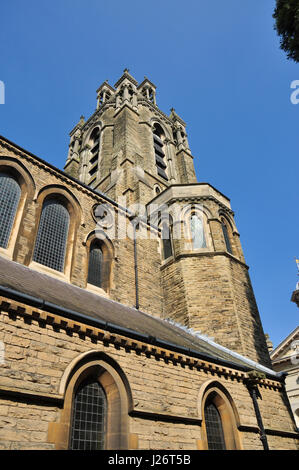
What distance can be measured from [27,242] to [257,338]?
998 cm

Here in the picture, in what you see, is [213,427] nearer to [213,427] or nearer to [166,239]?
[213,427]

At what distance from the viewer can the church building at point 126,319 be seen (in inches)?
213

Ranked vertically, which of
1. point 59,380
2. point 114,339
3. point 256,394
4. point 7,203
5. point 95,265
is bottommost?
point 59,380

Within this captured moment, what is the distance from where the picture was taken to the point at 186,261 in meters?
14.8

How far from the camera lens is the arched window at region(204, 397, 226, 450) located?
24.3 feet

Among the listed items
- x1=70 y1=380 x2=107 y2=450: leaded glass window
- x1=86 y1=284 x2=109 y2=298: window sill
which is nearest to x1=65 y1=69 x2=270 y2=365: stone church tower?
x1=86 y1=284 x2=109 y2=298: window sill

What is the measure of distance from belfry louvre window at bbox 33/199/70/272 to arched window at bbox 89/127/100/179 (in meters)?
15.4

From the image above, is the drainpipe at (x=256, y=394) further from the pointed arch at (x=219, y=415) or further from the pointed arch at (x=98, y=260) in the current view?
the pointed arch at (x=98, y=260)

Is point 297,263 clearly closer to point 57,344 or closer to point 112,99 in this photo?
point 112,99

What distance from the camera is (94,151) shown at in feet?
101

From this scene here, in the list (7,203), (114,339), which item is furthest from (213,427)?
(7,203)

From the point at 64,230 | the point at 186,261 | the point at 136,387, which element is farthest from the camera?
the point at 186,261

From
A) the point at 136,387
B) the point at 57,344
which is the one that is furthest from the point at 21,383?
the point at 136,387

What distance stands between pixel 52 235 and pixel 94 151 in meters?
20.7
